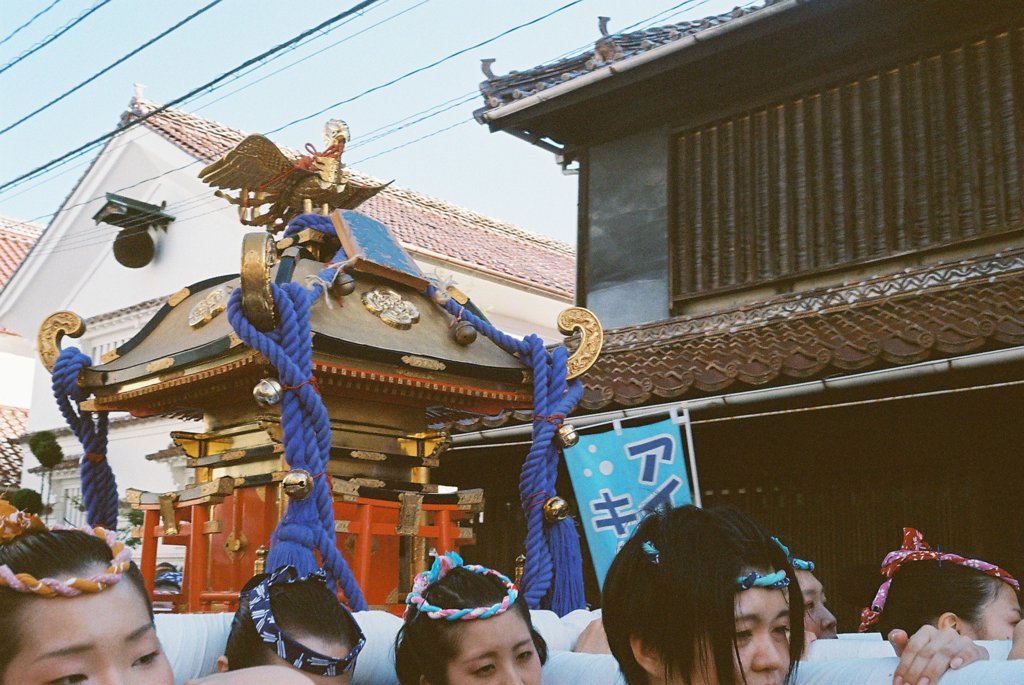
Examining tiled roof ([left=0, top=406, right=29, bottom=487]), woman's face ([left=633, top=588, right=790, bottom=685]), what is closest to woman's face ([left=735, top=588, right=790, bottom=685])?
woman's face ([left=633, top=588, right=790, bottom=685])

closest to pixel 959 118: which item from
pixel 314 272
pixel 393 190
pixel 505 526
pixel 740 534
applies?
pixel 505 526

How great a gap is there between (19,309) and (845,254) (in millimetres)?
15160

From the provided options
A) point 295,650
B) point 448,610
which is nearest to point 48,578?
point 295,650

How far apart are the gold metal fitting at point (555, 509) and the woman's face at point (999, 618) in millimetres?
1524

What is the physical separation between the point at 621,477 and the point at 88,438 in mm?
3220

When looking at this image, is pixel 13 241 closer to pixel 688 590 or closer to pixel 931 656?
pixel 688 590

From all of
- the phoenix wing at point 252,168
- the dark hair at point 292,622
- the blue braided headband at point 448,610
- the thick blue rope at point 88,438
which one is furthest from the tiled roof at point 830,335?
the dark hair at point 292,622

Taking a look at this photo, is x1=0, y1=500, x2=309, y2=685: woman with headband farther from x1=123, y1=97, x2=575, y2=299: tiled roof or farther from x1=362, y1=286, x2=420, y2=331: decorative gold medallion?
x1=123, y1=97, x2=575, y2=299: tiled roof

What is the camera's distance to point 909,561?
307 cm

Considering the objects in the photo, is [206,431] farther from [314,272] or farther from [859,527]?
[859,527]

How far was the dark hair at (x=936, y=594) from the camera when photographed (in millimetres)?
2816

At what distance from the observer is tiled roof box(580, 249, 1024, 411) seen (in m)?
5.48

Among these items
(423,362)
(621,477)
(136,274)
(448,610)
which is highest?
(136,274)

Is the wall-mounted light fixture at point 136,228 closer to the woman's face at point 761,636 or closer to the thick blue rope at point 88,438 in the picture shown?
the thick blue rope at point 88,438
